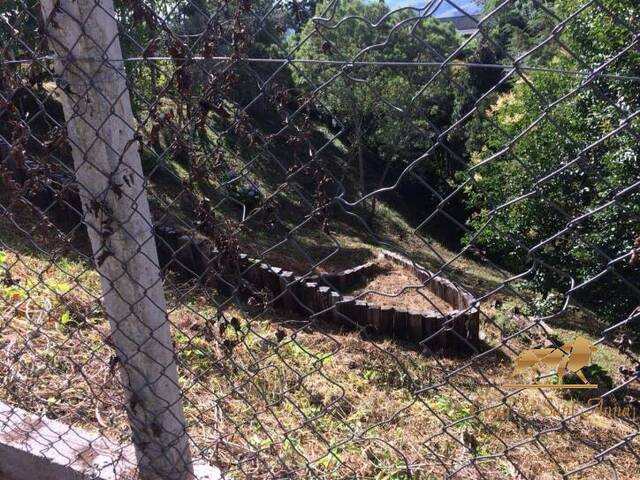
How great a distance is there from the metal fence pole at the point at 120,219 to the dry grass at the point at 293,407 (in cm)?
15

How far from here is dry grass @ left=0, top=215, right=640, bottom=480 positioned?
1797 millimetres

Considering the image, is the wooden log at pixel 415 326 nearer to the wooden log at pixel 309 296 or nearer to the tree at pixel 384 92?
the wooden log at pixel 309 296

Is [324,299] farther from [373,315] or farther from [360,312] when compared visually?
[373,315]

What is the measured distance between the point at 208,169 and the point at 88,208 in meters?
0.31

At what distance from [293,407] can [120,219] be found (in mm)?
1458

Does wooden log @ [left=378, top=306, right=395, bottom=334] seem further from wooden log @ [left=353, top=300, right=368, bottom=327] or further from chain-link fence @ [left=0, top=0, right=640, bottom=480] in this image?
chain-link fence @ [left=0, top=0, right=640, bottom=480]

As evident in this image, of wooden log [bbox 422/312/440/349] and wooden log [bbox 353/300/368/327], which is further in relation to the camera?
wooden log [bbox 353/300/368/327]

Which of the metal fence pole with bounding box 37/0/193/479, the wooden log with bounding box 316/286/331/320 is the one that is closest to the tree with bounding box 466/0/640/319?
the wooden log with bounding box 316/286/331/320

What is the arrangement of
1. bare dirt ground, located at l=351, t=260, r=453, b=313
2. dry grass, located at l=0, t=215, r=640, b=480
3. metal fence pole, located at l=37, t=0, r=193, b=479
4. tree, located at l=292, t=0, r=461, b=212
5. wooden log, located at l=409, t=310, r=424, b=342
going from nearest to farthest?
metal fence pole, located at l=37, t=0, r=193, b=479, dry grass, located at l=0, t=215, r=640, b=480, wooden log, located at l=409, t=310, r=424, b=342, bare dirt ground, located at l=351, t=260, r=453, b=313, tree, located at l=292, t=0, r=461, b=212

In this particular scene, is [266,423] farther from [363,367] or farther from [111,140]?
[363,367]

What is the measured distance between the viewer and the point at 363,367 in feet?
13.0

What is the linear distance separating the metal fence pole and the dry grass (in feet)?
0.51

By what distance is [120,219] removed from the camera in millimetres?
1374

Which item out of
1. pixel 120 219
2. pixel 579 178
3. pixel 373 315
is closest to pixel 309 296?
pixel 373 315
